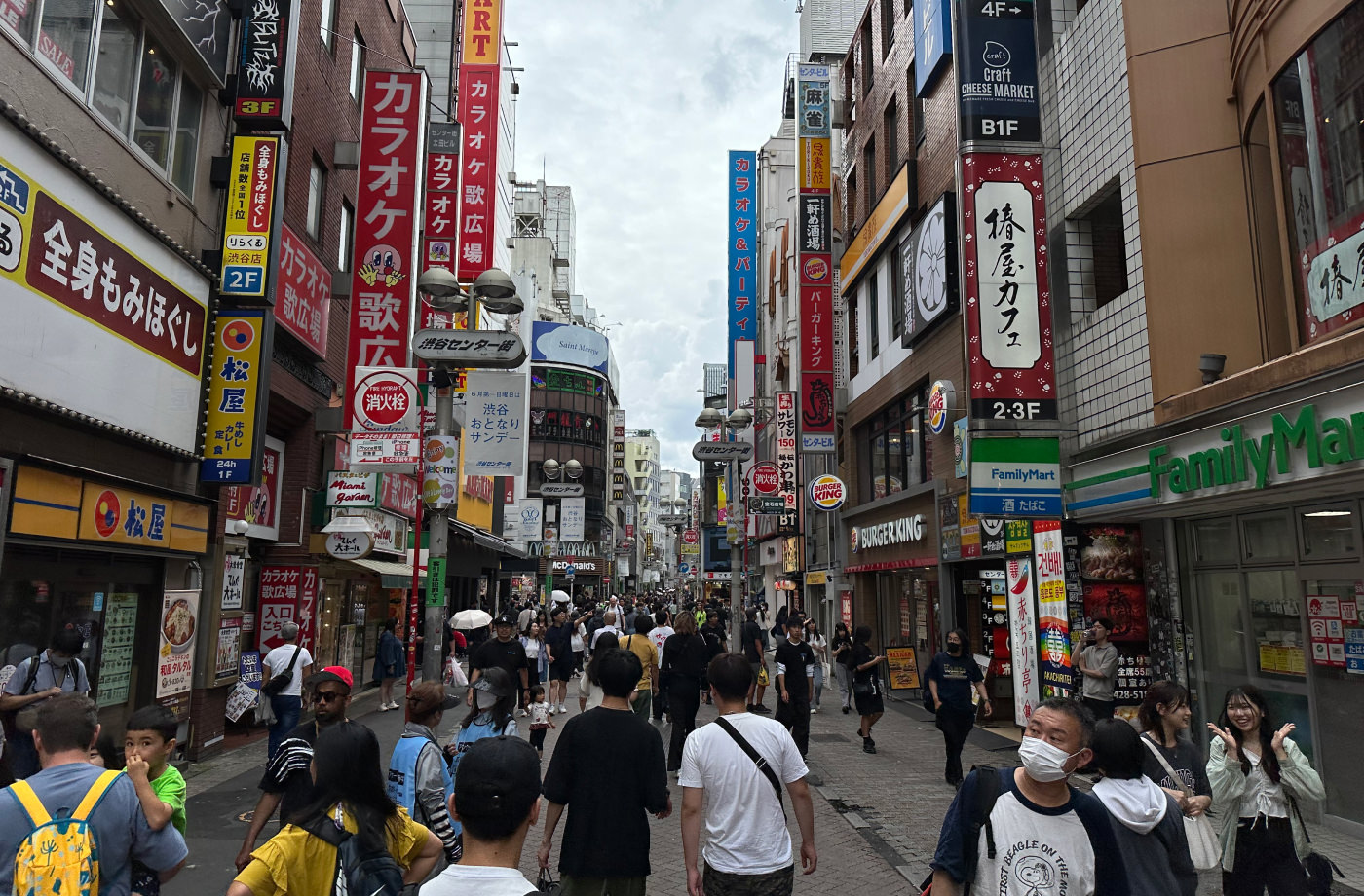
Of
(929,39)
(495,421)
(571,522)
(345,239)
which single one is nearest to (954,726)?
(495,421)

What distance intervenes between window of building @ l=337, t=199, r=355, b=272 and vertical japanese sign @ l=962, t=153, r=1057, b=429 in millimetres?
12272

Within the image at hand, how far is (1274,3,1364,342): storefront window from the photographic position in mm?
7980

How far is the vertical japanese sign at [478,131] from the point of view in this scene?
68.3ft

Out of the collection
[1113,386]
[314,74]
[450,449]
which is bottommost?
[450,449]

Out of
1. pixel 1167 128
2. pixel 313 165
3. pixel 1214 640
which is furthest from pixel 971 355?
pixel 313 165

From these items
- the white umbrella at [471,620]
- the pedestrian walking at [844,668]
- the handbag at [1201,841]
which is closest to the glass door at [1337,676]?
the handbag at [1201,841]

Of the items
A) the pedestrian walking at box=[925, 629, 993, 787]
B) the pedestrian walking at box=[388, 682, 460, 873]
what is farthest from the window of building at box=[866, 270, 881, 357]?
the pedestrian walking at box=[388, 682, 460, 873]

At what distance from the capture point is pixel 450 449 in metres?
10.9

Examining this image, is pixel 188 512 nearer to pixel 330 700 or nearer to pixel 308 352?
pixel 308 352

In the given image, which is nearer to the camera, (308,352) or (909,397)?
(308,352)

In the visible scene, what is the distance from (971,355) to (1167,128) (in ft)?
11.6

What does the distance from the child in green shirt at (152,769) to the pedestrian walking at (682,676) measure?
705cm

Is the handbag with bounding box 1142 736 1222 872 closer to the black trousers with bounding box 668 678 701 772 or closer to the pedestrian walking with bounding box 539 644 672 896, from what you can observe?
the pedestrian walking with bounding box 539 644 672 896

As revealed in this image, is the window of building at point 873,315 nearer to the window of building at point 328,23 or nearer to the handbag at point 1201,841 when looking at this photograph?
the window of building at point 328,23
